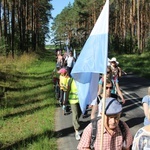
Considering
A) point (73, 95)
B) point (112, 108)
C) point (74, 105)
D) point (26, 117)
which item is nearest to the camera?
point (112, 108)

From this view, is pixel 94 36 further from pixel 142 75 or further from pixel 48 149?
pixel 142 75

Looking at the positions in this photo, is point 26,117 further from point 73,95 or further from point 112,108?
point 112,108

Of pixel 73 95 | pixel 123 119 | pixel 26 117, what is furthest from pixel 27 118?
pixel 123 119

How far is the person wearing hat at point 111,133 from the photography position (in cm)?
346

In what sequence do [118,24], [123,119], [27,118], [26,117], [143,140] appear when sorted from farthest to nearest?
[118,24]
[26,117]
[27,118]
[123,119]
[143,140]

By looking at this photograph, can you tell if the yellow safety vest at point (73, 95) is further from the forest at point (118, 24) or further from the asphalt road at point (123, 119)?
the forest at point (118, 24)

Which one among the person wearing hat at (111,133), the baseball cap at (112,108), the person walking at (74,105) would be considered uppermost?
the baseball cap at (112,108)

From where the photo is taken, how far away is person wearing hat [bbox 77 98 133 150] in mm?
3455

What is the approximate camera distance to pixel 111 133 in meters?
3.52

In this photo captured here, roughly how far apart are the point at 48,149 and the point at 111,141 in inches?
141

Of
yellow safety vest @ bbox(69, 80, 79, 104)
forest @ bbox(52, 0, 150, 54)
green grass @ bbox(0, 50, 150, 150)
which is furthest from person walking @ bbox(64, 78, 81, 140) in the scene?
forest @ bbox(52, 0, 150, 54)

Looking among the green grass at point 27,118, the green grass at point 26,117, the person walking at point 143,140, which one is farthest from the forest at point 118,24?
the person walking at point 143,140

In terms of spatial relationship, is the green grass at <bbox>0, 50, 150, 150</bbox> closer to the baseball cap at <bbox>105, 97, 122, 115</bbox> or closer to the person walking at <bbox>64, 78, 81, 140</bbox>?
the person walking at <bbox>64, 78, 81, 140</bbox>

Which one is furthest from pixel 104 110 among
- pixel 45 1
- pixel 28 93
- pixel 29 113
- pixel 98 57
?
pixel 45 1
